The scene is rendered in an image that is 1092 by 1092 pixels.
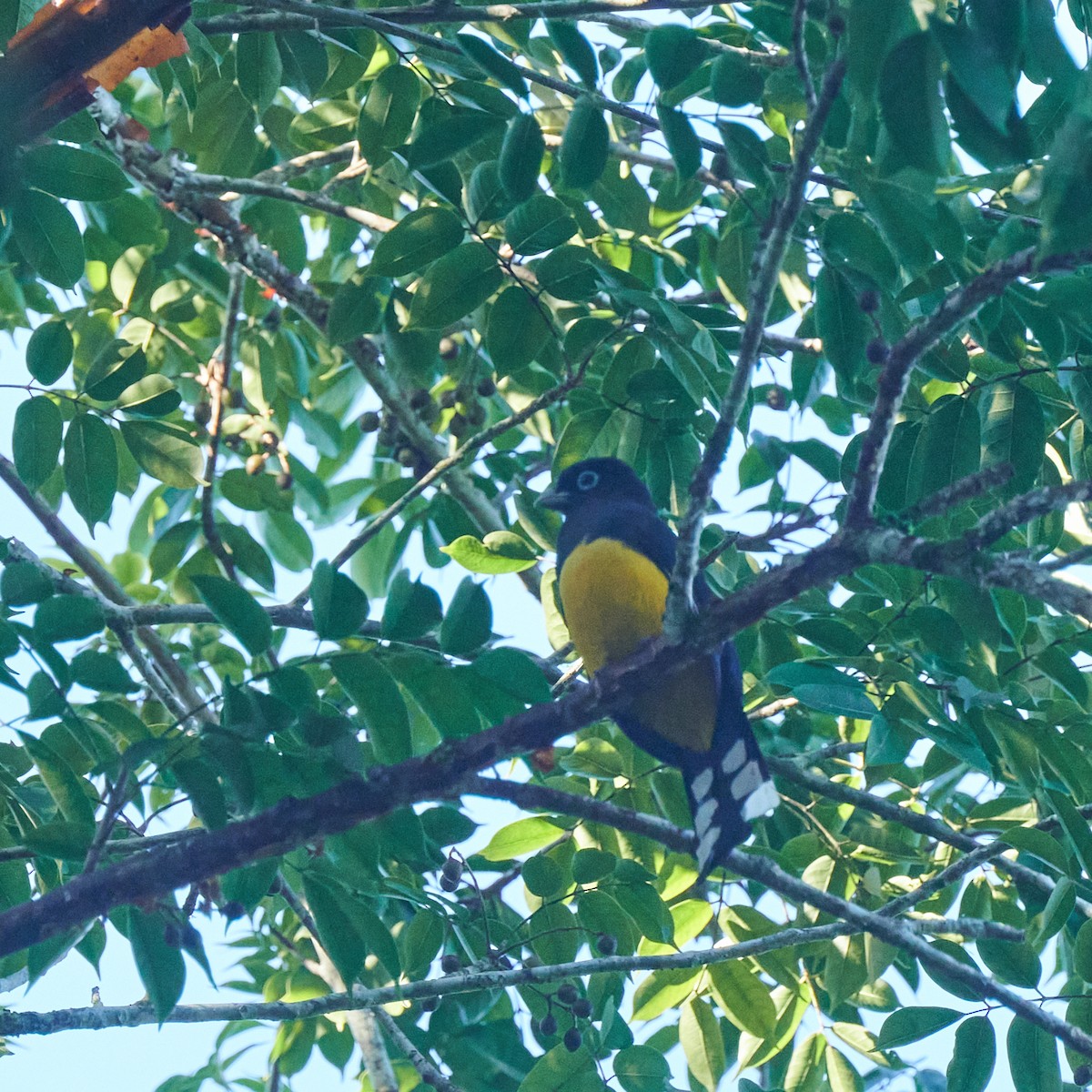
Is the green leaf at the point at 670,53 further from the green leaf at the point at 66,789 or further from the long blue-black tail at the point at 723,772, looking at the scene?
the green leaf at the point at 66,789

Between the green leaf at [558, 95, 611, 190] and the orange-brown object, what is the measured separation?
2.91 ft

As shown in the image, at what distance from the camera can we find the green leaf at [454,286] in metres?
3.31

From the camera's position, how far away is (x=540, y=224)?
10.6 ft

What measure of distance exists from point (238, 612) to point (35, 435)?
133 centimetres

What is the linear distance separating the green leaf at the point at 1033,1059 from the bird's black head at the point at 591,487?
2188mm

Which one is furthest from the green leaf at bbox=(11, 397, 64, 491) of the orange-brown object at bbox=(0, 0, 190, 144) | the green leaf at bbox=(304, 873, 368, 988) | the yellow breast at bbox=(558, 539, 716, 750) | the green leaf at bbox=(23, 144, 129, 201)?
the yellow breast at bbox=(558, 539, 716, 750)

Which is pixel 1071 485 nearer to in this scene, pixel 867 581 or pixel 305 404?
pixel 867 581

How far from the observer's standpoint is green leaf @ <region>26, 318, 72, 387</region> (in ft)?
11.5

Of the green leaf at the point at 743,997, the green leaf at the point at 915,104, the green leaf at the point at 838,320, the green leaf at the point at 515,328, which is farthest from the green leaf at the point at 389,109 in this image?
the green leaf at the point at 743,997

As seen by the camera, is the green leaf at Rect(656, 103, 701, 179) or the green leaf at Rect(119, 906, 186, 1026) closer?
the green leaf at Rect(119, 906, 186, 1026)

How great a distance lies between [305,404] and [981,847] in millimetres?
3707

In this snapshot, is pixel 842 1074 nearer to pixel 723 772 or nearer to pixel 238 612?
pixel 723 772

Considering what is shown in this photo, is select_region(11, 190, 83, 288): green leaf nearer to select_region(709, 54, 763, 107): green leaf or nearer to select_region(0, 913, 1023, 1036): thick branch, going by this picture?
select_region(709, 54, 763, 107): green leaf

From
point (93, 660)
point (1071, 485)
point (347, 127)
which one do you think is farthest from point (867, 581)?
point (347, 127)
